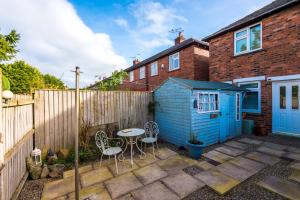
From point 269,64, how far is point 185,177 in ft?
22.8

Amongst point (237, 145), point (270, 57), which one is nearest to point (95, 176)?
point (237, 145)

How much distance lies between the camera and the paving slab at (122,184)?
3042 millimetres

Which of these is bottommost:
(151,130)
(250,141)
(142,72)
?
(250,141)

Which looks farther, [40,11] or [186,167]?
[40,11]

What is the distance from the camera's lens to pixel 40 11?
4.41 metres

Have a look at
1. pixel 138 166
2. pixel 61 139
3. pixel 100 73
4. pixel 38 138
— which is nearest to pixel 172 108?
pixel 138 166

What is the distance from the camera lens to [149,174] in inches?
146

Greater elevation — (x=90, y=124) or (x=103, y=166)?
(x=90, y=124)

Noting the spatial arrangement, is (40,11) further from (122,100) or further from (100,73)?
(100,73)

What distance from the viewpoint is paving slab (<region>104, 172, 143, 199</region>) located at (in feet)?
9.98

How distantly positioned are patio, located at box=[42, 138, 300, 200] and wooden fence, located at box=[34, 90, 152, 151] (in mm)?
1612

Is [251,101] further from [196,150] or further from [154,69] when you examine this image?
[154,69]

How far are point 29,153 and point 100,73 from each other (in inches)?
338

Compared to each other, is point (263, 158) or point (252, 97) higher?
point (252, 97)
